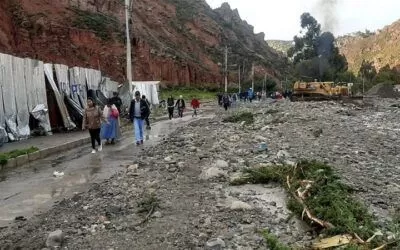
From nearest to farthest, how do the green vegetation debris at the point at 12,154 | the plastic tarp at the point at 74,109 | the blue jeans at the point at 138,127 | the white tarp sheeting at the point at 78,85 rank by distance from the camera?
1. the green vegetation debris at the point at 12,154
2. the blue jeans at the point at 138,127
3. the plastic tarp at the point at 74,109
4. the white tarp sheeting at the point at 78,85

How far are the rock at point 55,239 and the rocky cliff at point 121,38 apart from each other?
118 feet

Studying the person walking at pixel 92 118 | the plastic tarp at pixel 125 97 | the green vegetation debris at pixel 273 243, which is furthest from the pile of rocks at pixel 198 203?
the plastic tarp at pixel 125 97

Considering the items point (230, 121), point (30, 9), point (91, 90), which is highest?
point (30, 9)

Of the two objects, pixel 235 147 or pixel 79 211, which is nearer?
pixel 79 211

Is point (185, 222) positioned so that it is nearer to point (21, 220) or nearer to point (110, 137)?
point (21, 220)

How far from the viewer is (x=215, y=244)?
18.4ft

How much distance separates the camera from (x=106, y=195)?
840cm

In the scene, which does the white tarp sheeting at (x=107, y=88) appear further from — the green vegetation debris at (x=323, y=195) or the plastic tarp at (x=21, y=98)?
the green vegetation debris at (x=323, y=195)

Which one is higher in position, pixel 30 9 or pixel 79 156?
pixel 30 9

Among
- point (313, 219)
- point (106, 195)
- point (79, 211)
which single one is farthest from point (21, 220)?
point (313, 219)

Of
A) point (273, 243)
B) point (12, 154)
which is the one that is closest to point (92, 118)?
point (12, 154)

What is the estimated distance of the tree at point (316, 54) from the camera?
9044 cm

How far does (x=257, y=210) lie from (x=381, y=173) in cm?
385

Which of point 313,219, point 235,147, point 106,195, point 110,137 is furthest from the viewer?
point 110,137
